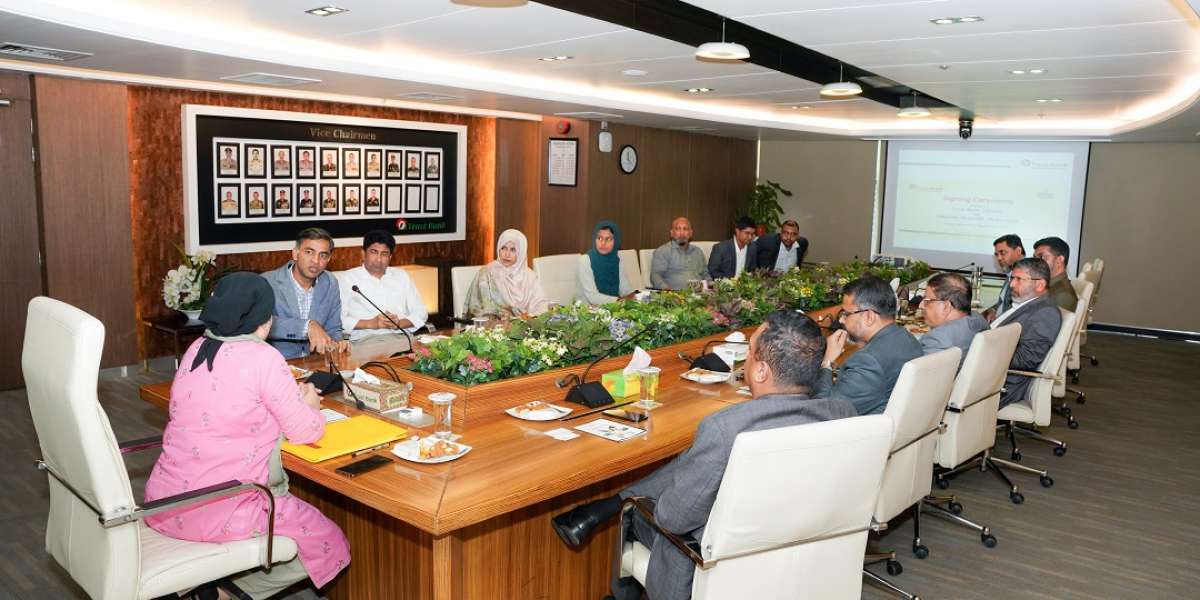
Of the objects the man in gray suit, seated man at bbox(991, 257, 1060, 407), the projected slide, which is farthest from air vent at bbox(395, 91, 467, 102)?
the projected slide

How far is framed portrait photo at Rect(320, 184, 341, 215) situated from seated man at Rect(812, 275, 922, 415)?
18.2 feet

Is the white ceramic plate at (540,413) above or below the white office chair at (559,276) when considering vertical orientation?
below

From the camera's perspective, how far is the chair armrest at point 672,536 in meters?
2.44

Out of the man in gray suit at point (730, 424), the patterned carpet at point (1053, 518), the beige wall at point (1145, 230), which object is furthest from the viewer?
the beige wall at point (1145, 230)

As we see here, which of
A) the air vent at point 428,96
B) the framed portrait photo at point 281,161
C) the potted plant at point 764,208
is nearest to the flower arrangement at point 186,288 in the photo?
the framed portrait photo at point 281,161

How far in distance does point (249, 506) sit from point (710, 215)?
33.5ft

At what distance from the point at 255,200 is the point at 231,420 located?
210 inches

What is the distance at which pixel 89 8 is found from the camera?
4.36 m

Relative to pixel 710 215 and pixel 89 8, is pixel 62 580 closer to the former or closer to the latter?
pixel 89 8

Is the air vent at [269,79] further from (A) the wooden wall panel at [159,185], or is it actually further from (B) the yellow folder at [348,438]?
(B) the yellow folder at [348,438]

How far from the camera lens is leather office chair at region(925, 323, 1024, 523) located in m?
4.22

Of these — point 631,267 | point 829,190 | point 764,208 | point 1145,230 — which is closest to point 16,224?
point 631,267

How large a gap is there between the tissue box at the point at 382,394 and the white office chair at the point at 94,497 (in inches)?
26.6

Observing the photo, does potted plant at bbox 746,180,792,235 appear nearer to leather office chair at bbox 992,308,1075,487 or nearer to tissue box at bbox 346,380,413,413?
leather office chair at bbox 992,308,1075,487
